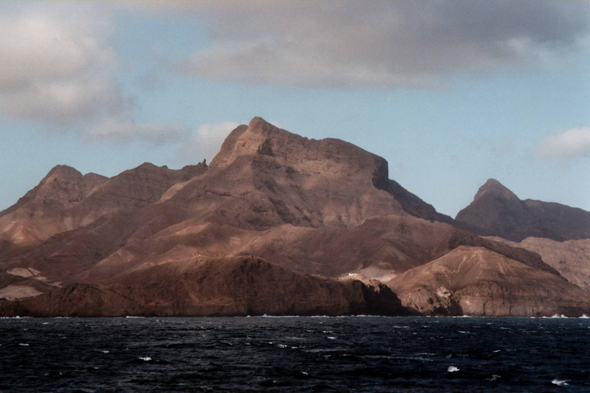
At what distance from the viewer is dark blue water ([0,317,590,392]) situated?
81312 mm

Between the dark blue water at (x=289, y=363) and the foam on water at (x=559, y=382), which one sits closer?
the dark blue water at (x=289, y=363)

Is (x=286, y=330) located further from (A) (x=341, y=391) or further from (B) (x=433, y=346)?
(A) (x=341, y=391)

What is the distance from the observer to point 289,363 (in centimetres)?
10088

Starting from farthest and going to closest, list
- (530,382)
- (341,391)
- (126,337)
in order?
(126,337)
(530,382)
(341,391)

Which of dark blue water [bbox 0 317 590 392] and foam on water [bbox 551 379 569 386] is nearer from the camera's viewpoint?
dark blue water [bbox 0 317 590 392]

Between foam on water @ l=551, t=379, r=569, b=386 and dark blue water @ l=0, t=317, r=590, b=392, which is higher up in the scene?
dark blue water @ l=0, t=317, r=590, b=392

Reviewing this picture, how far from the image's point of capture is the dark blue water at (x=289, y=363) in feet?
267

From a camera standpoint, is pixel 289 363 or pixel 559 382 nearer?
pixel 559 382

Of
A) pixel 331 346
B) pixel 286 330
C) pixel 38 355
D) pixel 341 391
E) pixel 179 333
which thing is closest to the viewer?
pixel 341 391

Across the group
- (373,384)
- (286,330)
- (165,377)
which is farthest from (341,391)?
(286,330)

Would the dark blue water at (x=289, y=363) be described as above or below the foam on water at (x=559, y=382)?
above

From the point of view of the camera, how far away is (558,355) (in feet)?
381

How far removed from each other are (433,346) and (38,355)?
206ft

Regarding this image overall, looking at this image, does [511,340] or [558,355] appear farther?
[511,340]
